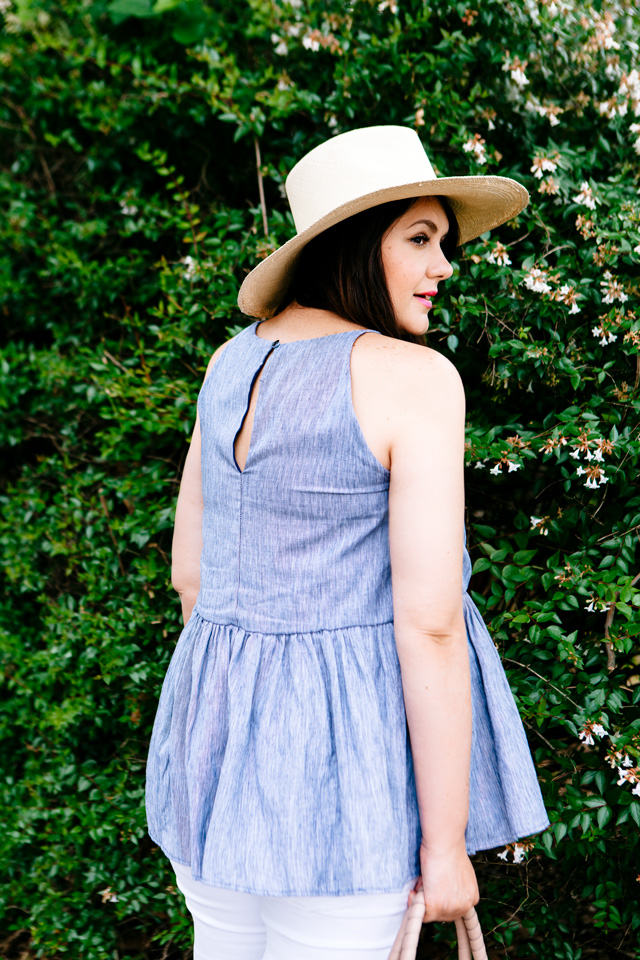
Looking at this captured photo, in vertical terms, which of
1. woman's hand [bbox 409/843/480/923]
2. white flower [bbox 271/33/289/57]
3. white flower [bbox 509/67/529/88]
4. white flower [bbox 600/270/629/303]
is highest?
white flower [bbox 271/33/289/57]

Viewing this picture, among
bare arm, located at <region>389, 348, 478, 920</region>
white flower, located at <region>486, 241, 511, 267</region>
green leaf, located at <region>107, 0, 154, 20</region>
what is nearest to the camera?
bare arm, located at <region>389, 348, 478, 920</region>

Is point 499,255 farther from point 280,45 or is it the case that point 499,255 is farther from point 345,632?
point 345,632

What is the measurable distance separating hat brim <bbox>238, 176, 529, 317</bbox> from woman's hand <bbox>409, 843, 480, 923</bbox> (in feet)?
3.50

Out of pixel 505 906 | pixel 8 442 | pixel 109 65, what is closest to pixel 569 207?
pixel 109 65

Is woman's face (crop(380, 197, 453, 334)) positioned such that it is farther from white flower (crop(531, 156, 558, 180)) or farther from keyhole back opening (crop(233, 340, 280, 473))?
white flower (crop(531, 156, 558, 180))

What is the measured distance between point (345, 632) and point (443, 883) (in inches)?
16.3

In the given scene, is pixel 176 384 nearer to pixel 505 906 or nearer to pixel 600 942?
pixel 505 906

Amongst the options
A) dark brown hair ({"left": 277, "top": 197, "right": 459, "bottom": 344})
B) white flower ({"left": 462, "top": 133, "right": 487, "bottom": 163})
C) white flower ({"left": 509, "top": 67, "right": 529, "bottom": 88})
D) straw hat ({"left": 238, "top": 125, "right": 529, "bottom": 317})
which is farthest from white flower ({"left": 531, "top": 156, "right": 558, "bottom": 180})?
dark brown hair ({"left": 277, "top": 197, "right": 459, "bottom": 344})

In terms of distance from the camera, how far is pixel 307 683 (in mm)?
1204

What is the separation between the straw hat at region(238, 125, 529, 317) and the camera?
51.7 inches

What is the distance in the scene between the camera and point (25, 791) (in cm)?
277

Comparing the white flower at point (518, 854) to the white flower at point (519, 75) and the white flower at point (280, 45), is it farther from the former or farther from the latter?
the white flower at point (280, 45)

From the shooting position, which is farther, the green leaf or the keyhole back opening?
the green leaf

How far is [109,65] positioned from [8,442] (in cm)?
151
